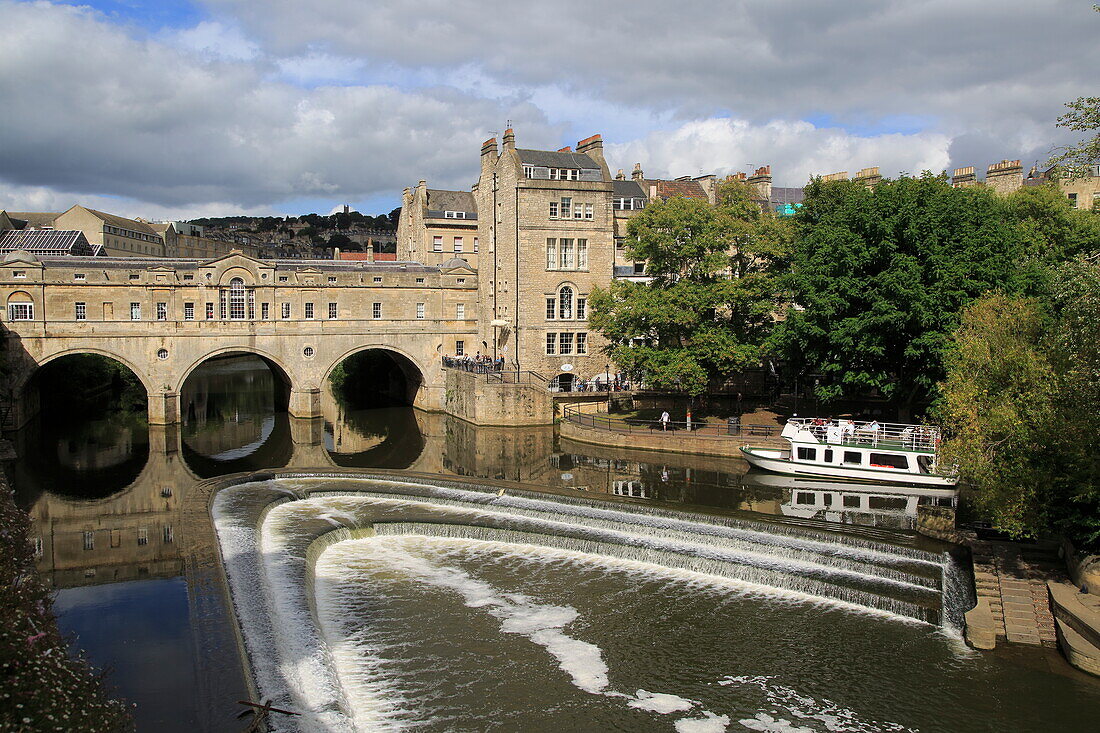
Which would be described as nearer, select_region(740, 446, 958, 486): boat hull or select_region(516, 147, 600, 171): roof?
select_region(740, 446, 958, 486): boat hull

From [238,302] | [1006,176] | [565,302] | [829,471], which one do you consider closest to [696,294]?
[829,471]

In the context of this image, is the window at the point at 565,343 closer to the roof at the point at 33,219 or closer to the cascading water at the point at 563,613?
the cascading water at the point at 563,613

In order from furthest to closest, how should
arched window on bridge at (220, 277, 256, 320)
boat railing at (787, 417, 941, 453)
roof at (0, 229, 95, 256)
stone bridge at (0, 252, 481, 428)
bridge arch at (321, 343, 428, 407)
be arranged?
roof at (0, 229, 95, 256) < bridge arch at (321, 343, 428, 407) < arched window on bridge at (220, 277, 256, 320) < stone bridge at (0, 252, 481, 428) < boat railing at (787, 417, 941, 453)

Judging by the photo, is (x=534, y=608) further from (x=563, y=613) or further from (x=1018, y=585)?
(x=1018, y=585)

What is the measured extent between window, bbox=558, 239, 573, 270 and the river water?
20570mm

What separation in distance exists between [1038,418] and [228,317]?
41525 millimetres

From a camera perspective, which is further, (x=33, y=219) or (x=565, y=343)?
(x=33, y=219)

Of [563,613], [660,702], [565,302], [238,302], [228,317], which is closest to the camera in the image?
[660,702]

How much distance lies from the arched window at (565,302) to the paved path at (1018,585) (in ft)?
102

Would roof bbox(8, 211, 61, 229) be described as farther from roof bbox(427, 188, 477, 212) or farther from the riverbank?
the riverbank

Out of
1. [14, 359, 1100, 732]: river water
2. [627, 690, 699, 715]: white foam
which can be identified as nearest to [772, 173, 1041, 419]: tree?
[14, 359, 1100, 732]: river water

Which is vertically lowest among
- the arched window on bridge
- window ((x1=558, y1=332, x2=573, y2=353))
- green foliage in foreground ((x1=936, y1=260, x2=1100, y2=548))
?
green foliage in foreground ((x1=936, y1=260, x2=1100, y2=548))

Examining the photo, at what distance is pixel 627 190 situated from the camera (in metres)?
58.5

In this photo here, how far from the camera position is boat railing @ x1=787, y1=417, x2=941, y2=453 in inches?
1277
